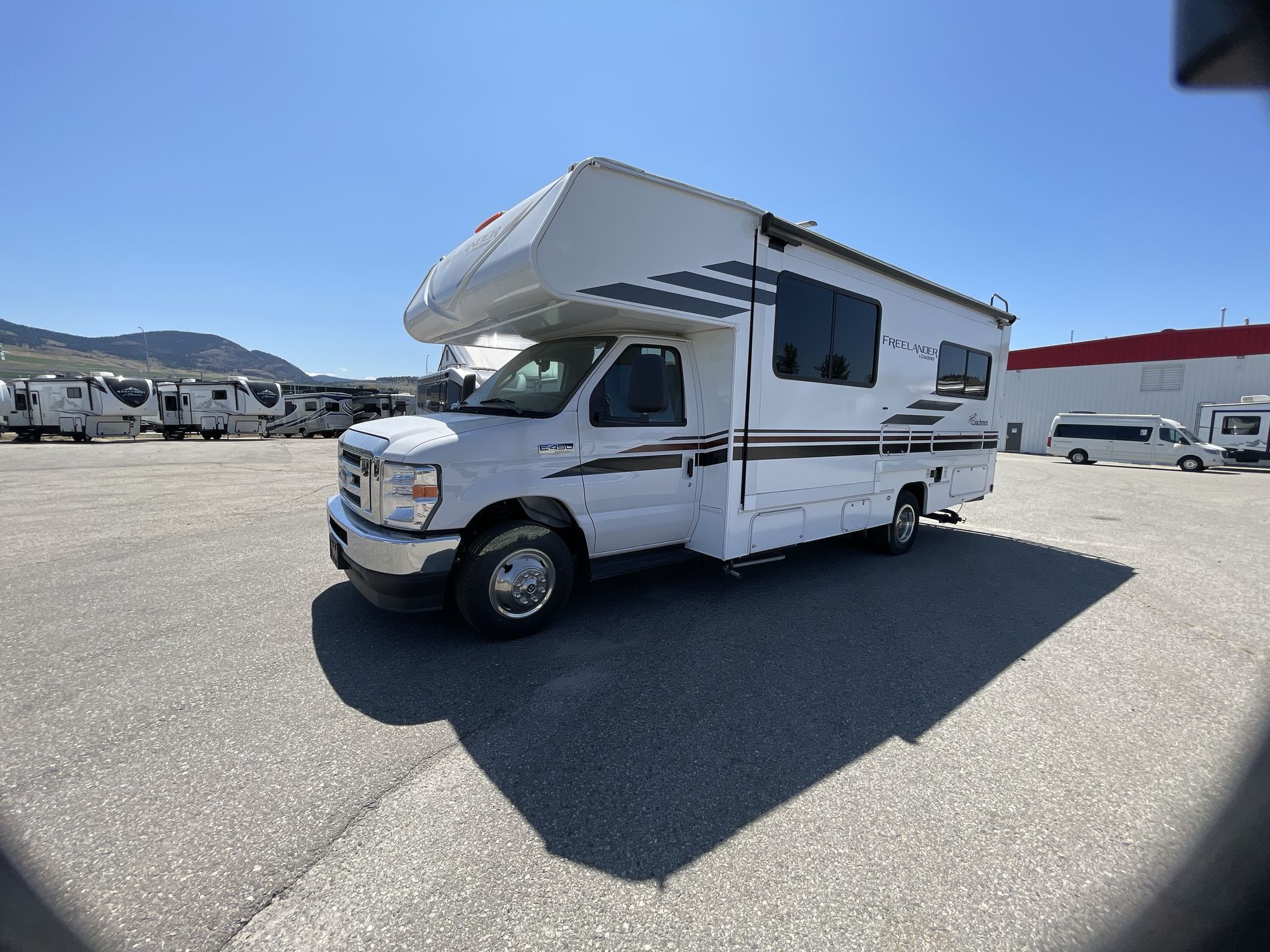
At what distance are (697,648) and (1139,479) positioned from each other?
2044 cm

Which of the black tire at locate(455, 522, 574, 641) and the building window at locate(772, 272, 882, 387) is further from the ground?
the building window at locate(772, 272, 882, 387)

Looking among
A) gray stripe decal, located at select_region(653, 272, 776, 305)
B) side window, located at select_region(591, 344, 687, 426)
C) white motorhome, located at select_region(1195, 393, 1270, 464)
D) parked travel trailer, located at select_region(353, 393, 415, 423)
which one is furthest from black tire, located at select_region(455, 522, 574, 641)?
parked travel trailer, located at select_region(353, 393, 415, 423)

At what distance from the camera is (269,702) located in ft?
10.4

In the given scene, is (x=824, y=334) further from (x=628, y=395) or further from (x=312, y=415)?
(x=312, y=415)

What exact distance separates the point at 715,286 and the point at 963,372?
4666 millimetres

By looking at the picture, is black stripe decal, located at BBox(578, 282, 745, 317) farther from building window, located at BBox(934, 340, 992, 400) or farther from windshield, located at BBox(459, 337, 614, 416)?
building window, located at BBox(934, 340, 992, 400)

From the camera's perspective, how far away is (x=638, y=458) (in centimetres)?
447

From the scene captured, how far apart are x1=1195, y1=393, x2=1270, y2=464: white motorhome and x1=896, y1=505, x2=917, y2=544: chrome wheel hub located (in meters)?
25.4

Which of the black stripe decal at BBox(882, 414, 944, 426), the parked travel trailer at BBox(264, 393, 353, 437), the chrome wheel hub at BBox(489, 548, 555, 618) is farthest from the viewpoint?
the parked travel trailer at BBox(264, 393, 353, 437)

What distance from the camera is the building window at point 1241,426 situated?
22594 millimetres

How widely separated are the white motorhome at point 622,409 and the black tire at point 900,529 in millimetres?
894

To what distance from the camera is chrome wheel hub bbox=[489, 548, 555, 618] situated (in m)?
3.95

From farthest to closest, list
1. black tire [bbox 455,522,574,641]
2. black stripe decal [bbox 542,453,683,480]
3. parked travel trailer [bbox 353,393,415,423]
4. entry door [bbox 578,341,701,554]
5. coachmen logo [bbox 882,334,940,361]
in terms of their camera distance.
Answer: parked travel trailer [bbox 353,393,415,423] → coachmen logo [bbox 882,334,940,361] → entry door [bbox 578,341,701,554] → black stripe decal [bbox 542,453,683,480] → black tire [bbox 455,522,574,641]

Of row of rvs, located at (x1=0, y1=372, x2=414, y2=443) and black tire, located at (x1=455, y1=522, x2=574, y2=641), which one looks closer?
black tire, located at (x1=455, y1=522, x2=574, y2=641)
